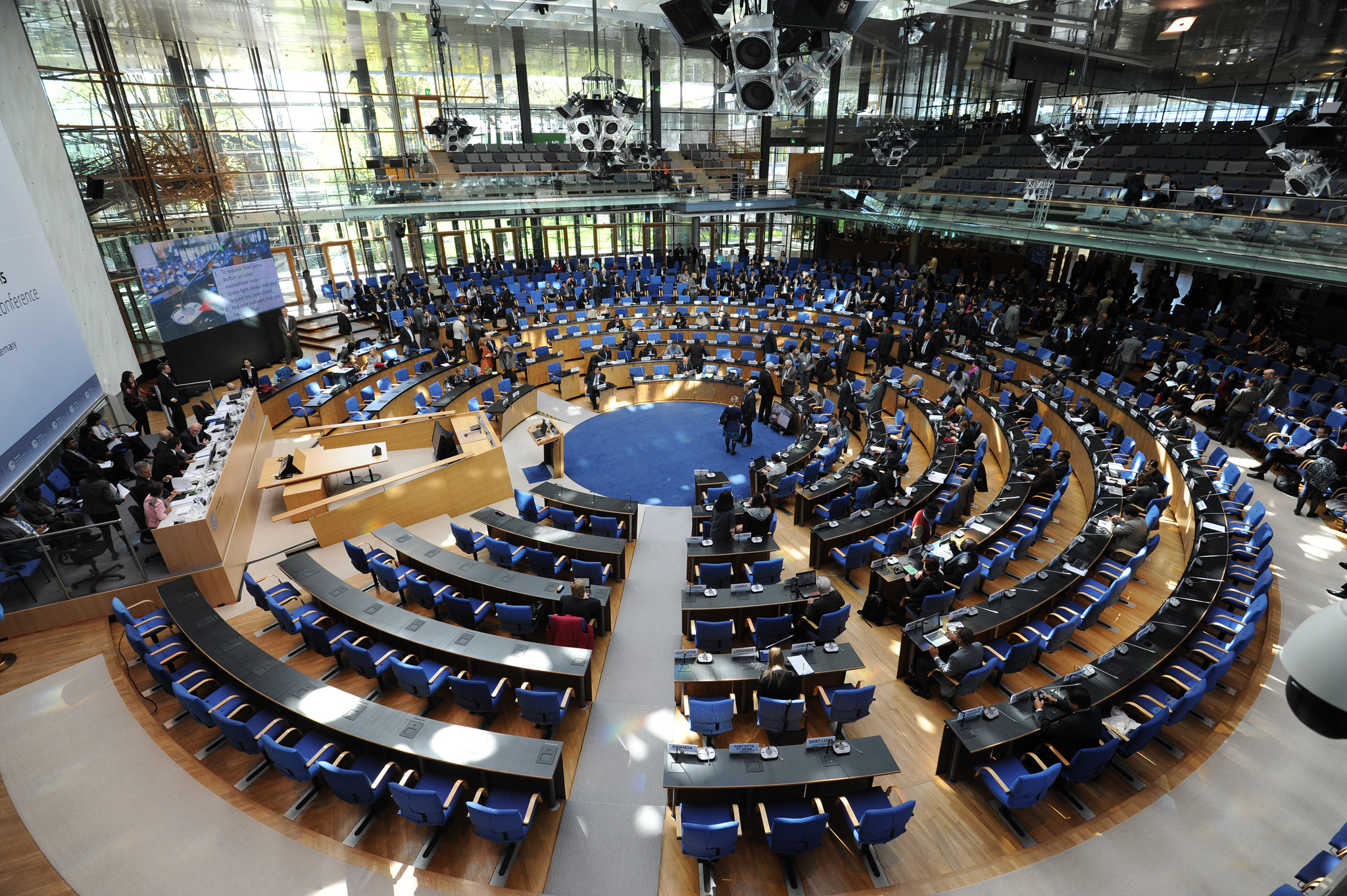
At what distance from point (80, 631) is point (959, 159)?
102 feet

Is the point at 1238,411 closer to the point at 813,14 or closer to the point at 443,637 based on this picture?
the point at 813,14

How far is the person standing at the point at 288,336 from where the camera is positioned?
58.4ft

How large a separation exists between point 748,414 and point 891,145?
51.3 feet

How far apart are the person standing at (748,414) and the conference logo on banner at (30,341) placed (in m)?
12.8

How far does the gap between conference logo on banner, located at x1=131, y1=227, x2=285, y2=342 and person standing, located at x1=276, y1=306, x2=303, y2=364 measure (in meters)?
0.57

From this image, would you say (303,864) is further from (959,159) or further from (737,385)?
(959,159)

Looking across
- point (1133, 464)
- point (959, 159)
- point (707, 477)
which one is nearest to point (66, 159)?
point (707, 477)

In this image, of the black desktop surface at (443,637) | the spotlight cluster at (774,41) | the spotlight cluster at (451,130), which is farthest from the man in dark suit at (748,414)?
the spotlight cluster at (451,130)

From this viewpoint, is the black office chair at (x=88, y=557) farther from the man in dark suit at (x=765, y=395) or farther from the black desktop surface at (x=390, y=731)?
the man in dark suit at (x=765, y=395)

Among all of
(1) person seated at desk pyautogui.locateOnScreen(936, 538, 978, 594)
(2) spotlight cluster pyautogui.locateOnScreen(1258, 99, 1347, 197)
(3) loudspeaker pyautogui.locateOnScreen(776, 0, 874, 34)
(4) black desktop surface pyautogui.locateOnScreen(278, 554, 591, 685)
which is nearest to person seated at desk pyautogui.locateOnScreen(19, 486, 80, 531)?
(4) black desktop surface pyautogui.locateOnScreen(278, 554, 591, 685)

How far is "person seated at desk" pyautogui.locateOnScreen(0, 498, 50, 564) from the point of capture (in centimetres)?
754

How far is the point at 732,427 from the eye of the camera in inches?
567

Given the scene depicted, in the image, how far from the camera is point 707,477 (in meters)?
11.7

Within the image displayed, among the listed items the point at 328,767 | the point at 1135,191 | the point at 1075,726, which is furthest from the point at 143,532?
the point at 1135,191
